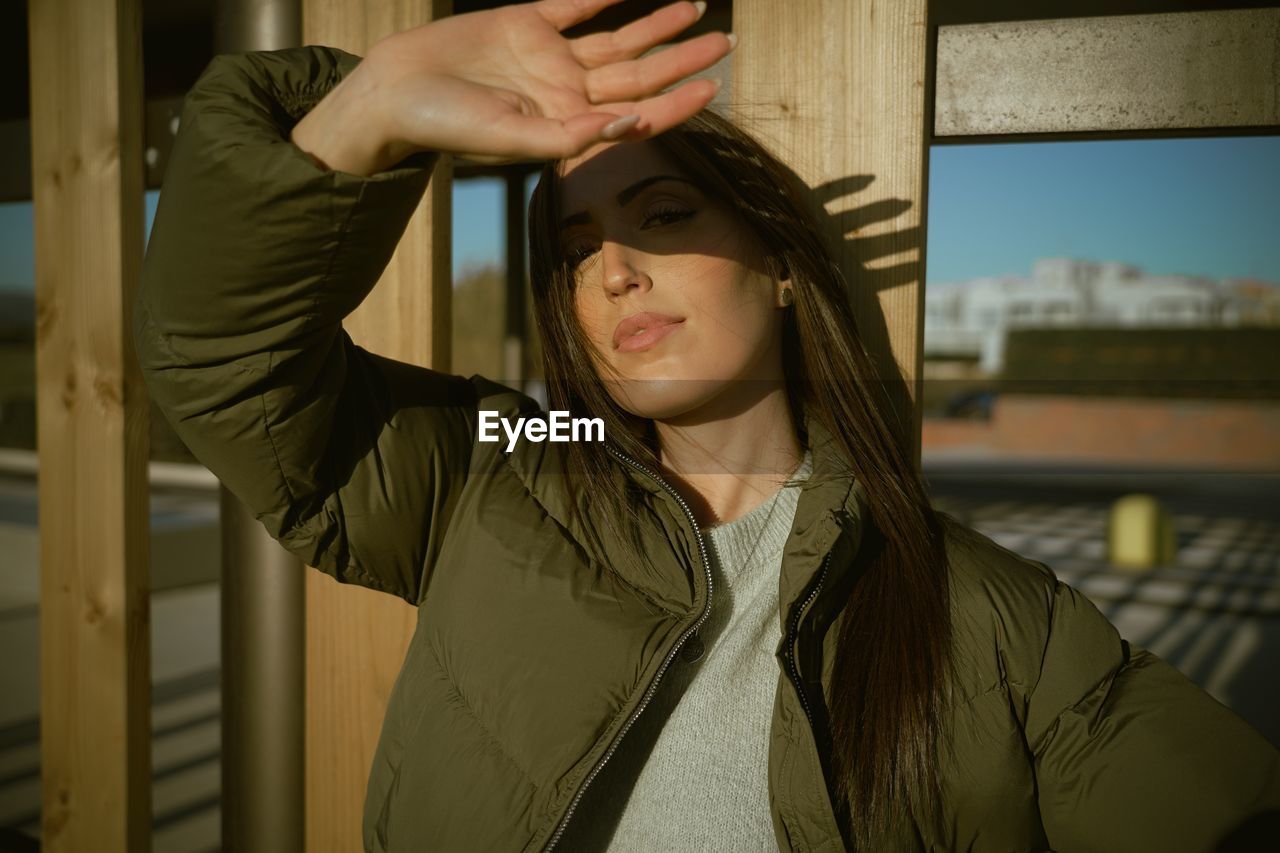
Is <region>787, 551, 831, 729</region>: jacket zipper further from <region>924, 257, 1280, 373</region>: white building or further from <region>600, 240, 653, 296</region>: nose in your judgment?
<region>924, 257, 1280, 373</region>: white building

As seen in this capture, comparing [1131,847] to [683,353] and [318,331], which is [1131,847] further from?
[318,331]

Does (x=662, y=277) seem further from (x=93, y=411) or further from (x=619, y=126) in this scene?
(x=93, y=411)

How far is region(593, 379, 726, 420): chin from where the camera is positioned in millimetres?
1322

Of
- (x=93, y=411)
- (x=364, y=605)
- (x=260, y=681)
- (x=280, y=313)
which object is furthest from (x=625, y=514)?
(x=93, y=411)

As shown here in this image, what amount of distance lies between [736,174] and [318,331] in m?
0.66

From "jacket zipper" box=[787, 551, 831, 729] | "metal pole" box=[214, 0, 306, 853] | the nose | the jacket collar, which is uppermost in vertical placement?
the nose

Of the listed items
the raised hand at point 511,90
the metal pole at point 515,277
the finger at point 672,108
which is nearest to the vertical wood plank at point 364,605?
the raised hand at point 511,90

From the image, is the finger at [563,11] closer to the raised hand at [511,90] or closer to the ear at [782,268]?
the raised hand at [511,90]

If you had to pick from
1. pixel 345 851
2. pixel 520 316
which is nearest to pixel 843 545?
pixel 345 851

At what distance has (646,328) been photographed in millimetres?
1314

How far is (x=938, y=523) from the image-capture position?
1375 mm

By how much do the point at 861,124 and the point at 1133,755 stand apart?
0.96 metres

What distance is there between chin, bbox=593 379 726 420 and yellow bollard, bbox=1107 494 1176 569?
8021mm

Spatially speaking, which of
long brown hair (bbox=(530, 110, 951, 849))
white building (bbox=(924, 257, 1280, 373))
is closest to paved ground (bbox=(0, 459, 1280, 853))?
long brown hair (bbox=(530, 110, 951, 849))
